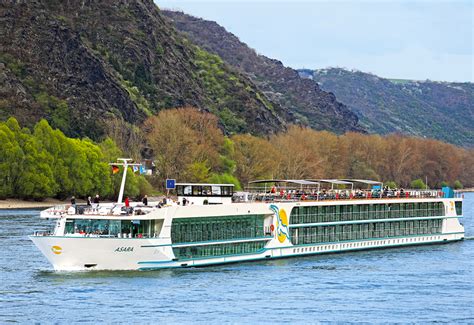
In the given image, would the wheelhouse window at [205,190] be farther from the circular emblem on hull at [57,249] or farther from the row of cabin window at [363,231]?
the circular emblem on hull at [57,249]

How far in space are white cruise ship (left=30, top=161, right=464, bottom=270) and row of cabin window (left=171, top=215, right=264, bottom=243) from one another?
0.06 m

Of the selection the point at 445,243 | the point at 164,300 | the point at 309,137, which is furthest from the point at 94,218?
the point at 309,137

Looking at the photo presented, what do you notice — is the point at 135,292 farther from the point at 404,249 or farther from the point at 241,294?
the point at 404,249

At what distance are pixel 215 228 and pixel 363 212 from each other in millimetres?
18569

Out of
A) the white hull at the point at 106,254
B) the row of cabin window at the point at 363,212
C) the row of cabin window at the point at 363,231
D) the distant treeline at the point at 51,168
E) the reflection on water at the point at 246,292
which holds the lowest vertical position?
the reflection on water at the point at 246,292

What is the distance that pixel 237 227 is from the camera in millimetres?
68625

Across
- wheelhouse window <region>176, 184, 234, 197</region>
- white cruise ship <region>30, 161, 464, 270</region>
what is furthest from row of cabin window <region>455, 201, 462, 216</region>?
wheelhouse window <region>176, 184, 234, 197</region>


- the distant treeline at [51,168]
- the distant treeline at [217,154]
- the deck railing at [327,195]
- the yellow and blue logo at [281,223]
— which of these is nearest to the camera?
the yellow and blue logo at [281,223]

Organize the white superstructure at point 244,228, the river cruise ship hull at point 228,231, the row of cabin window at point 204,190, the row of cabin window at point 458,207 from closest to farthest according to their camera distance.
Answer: the river cruise ship hull at point 228,231 < the white superstructure at point 244,228 < the row of cabin window at point 204,190 < the row of cabin window at point 458,207

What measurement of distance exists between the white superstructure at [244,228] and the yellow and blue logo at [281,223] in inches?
2.7

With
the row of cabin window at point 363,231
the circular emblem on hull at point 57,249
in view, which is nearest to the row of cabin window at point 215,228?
the row of cabin window at point 363,231

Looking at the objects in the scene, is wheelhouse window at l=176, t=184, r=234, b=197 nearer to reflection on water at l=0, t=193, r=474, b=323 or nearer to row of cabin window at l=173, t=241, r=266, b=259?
row of cabin window at l=173, t=241, r=266, b=259

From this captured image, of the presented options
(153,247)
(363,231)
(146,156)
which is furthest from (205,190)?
(146,156)

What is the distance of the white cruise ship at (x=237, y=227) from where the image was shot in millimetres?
60875
